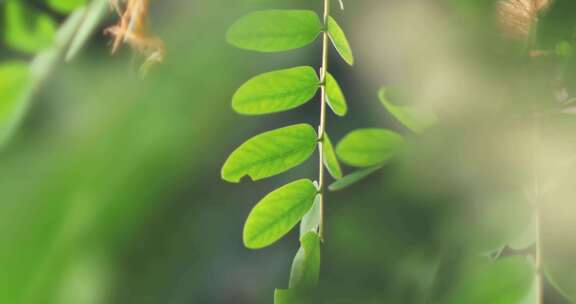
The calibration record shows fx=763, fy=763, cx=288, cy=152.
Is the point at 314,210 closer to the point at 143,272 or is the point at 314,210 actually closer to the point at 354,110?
the point at 143,272

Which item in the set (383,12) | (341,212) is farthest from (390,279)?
(383,12)

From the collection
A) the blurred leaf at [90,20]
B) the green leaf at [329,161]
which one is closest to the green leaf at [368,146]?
the green leaf at [329,161]

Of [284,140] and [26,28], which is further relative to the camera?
[284,140]

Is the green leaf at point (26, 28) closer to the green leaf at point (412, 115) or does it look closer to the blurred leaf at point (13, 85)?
the blurred leaf at point (13, 85)

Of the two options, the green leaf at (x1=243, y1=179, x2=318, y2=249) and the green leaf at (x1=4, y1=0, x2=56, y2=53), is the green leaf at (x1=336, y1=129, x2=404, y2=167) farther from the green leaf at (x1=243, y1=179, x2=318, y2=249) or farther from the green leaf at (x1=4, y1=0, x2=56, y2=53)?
the green leaf at (x1=4, y1=0, x2=56, y2=53)

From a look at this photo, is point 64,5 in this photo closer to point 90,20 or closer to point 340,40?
point 90,20

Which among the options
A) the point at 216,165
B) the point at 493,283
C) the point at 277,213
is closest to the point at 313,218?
the point at 277,213
